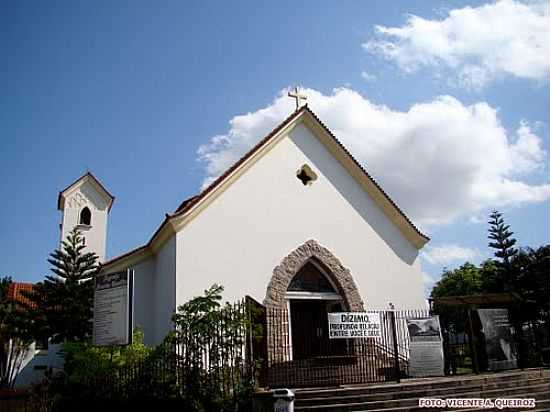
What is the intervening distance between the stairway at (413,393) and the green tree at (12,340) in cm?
1605

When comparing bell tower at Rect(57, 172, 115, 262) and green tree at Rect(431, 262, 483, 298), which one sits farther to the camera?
green tree at Rect(431, 262, 483, 298)

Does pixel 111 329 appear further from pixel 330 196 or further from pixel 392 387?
pixel 330 196

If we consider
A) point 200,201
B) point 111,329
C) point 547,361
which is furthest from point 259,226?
point 547,361

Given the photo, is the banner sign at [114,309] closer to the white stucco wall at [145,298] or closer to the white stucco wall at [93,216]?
the white stucco wall at [145,298]

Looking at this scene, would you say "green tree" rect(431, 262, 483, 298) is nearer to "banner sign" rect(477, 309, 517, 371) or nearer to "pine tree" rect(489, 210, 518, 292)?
"pine tree" rect(489, 210, 518, 292)

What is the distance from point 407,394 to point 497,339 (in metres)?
6.28

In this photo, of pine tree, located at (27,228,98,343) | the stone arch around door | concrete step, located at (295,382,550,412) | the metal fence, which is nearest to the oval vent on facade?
the stone arch around door

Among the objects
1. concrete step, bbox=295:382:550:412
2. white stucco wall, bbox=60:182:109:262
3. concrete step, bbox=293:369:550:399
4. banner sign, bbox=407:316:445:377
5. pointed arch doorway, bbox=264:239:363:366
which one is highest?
white stucco wall, bbox=60:182:109:262

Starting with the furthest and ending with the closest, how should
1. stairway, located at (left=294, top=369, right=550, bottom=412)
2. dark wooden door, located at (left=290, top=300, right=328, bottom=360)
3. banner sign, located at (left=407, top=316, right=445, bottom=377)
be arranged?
dark wooden door, located at (left=290, top=300, right=328, bottom=360) → banner sign, located at (left=407, top=316, right=445, bottom=377) → stairway, located at (left=294, top=369, right=550, bottom=412)

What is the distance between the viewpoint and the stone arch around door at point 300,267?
1802 cm

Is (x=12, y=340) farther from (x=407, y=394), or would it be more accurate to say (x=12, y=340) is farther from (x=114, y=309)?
(x=407, y=394)

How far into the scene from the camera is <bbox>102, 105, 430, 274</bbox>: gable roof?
683 inches

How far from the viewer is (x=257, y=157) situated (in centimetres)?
1914

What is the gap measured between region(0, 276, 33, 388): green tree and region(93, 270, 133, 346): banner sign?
11043 mm
